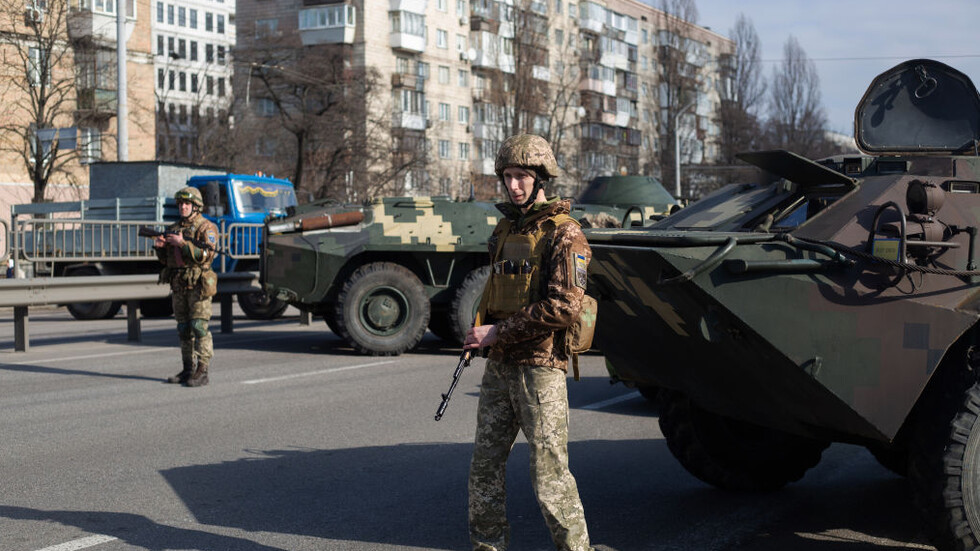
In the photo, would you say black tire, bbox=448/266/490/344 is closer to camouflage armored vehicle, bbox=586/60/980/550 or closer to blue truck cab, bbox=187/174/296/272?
blue truck cab, bbox=187/174/296/272

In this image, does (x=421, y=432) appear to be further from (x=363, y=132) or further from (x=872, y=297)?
(x=363, y=132)

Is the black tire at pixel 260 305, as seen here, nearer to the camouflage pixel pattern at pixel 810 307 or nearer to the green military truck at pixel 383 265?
the green military truck at pixel 383 265

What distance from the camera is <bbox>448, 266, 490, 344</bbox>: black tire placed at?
12.4m

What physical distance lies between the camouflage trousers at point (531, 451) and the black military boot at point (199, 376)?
600cm

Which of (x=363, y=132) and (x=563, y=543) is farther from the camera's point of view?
(x=363, y=132)

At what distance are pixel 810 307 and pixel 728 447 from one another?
1.59 metres

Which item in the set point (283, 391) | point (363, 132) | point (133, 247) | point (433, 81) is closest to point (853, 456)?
point (283, 391)

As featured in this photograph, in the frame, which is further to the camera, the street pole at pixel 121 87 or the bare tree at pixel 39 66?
the bare tree at pixel 39 66

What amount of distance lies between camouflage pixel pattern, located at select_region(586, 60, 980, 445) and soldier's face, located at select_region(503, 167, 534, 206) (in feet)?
2.01

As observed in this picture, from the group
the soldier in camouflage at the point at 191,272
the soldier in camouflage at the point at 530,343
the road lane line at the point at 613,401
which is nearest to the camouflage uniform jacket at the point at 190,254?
the soldier in camouflage at the point at 191,272

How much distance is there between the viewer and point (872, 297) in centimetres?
461

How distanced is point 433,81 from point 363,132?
868 inches

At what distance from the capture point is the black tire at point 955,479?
14.6 feet

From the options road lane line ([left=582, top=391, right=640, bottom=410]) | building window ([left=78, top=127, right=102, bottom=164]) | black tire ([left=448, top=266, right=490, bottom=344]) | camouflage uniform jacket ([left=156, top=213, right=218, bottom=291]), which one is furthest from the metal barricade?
building window ([left=78, top=127, right=102, bottom=164])
